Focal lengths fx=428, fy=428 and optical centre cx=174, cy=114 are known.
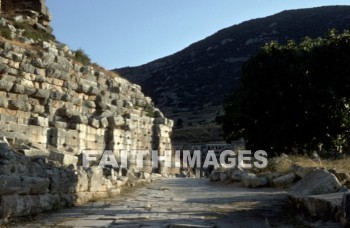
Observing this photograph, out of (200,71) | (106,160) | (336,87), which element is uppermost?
(200,71)

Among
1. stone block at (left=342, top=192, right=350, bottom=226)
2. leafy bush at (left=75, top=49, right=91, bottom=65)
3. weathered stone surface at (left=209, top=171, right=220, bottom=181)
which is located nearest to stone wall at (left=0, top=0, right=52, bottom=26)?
leafy bush at (left=75, top=49, right=91, bottom=65)

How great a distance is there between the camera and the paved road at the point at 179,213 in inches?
229

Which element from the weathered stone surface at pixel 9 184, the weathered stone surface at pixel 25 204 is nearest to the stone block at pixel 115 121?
the weathered stone surface at pixel 25 204

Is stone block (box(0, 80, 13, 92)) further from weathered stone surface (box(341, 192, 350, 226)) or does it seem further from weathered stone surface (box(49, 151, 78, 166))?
weathered stone surface (box(341, 192, 350, 226))

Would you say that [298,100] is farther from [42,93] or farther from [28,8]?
[28,8]

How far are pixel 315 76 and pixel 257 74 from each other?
2299 millimetres

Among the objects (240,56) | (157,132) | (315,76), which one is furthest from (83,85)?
(240,56)

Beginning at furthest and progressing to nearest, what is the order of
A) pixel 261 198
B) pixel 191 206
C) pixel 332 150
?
pixel 332 150, pixel 261 198, pixel 191 206

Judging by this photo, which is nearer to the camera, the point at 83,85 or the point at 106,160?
the point at 106,160

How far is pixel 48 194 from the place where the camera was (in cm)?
709

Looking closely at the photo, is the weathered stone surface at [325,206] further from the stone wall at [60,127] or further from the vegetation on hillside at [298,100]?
the vegetation on hillside at [298,100]

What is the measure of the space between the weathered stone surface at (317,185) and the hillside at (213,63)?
46729 millimetres

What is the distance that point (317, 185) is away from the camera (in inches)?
244

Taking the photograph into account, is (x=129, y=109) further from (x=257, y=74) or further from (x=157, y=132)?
(x=257, y=74)
